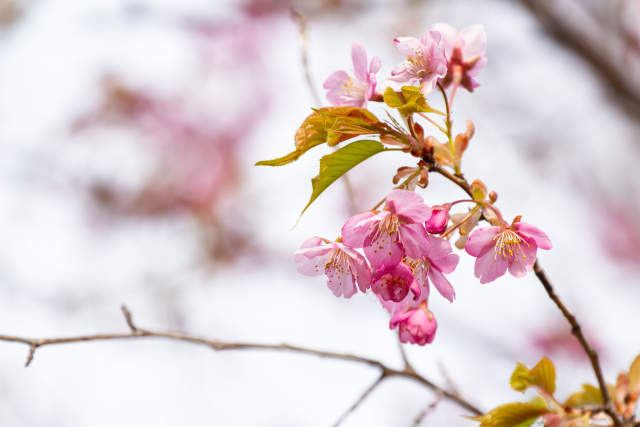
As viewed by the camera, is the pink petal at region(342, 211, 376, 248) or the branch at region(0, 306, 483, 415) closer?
the pink petal at region(342, 211, 376, 248)

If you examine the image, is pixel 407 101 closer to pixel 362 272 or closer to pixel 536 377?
pixel 362 272

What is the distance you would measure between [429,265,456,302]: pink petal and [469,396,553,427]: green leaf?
235 mm

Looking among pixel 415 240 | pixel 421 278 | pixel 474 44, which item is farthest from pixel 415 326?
pixel 474 44

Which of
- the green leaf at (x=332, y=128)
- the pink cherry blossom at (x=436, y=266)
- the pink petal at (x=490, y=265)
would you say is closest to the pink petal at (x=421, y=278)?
the pink cherry blossom at (x=436, y=266)

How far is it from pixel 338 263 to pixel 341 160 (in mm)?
262

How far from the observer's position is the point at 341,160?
1061 mm

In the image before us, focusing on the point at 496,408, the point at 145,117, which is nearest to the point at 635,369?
the point at 496,408

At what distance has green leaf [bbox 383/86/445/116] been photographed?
104 centimetres

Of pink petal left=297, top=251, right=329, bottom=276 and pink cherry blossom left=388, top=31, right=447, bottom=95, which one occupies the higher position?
pink cherry blossom left=388, top=31, right=447, bottom=95

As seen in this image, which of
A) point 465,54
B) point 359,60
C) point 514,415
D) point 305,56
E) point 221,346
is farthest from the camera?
point 305,56

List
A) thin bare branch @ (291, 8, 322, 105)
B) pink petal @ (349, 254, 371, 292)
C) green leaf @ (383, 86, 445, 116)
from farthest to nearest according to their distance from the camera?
thin bare branch @ (291, 8, 322, 105) < pink petal @ (349, 254, 371, 292) < green leaf @ (383, 86, 445, 116)

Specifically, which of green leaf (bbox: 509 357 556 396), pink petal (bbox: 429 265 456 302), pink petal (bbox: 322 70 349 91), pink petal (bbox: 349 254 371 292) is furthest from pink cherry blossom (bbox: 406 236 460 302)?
pink petal (bbox: 322 70 349 91)

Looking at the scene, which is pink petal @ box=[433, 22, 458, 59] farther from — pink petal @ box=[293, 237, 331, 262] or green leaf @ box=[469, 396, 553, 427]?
green leaf @ box=[469, 396, 553, 427]

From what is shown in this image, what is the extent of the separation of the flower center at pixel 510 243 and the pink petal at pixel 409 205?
0.57 feet
